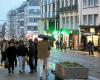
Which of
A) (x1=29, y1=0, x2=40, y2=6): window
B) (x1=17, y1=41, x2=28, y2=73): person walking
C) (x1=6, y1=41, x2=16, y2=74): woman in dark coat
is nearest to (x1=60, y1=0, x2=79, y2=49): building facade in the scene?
(x1=17, y1=41, x2=28, y2=73): person walking

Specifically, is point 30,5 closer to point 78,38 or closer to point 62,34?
point 62,34

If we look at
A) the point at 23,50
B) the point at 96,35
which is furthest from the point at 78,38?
the point at 23,50

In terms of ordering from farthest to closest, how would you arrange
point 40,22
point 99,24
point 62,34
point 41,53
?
point 40,22, point 62,34, point 99,24, point 41,53

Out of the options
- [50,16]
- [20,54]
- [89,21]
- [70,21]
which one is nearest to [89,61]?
[20,54]

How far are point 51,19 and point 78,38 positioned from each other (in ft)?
96.6

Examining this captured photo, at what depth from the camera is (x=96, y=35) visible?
237 ft

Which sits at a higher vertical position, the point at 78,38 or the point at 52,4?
the point at 52,4

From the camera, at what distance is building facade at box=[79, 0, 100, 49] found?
237 ft

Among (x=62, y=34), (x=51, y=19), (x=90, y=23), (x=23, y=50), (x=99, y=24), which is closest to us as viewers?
(x=23, y=50)

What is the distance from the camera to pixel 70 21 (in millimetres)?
89312

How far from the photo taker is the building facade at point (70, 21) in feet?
276

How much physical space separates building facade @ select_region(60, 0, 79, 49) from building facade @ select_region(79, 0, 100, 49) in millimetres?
3509

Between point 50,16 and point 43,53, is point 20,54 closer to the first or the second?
point 43,53

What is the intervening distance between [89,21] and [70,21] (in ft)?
42.3
